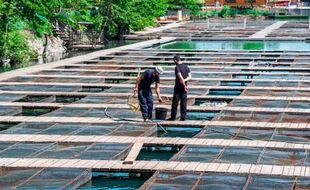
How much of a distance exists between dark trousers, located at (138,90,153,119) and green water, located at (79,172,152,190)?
3630 millimetres

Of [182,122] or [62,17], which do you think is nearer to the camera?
[182,122]

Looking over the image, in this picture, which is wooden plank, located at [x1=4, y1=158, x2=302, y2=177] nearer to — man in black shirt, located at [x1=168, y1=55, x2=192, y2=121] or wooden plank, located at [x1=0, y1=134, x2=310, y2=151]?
wooden plank, located at [x1=0, y1=134, x2=310, y2=151]

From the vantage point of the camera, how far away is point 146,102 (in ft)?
52.1

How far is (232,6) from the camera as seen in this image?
9400 cm

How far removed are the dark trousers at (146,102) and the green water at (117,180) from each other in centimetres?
363

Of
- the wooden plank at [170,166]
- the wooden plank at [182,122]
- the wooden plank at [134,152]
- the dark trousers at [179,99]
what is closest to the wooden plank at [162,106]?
the wooden plank at [182,122]

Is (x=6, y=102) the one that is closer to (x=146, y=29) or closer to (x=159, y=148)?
(x=159, y=148)

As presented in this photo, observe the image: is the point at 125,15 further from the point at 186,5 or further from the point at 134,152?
the point at 134,152

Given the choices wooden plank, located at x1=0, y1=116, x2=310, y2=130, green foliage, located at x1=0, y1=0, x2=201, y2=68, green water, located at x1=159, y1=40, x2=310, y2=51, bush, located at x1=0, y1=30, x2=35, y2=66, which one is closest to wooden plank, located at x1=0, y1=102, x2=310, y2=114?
wooden plank, located at x1=0, y1=116, x2=310, y2=130

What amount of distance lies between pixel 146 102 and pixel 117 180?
3796 mm

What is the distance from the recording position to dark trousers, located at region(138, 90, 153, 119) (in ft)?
51.4

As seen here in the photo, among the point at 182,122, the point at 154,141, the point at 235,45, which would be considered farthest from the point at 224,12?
the point at 154,141

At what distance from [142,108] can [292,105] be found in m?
4.90

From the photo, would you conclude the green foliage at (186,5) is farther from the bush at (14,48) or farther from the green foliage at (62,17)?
the bush at (14,48)
